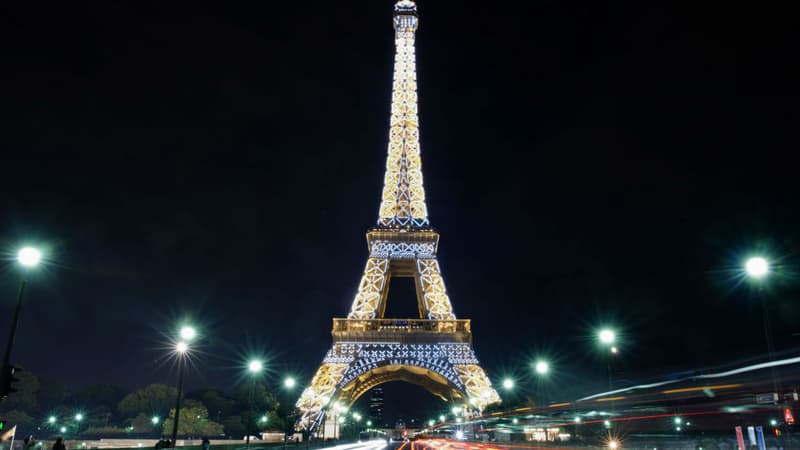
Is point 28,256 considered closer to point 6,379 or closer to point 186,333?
point 6,379

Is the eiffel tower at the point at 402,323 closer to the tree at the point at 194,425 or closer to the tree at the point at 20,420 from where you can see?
the tree at the point at 194,425

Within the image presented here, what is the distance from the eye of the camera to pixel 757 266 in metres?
16.2

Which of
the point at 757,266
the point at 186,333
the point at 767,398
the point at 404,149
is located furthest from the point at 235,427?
the point at 757,266

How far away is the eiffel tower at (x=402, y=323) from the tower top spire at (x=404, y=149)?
0.39 feet

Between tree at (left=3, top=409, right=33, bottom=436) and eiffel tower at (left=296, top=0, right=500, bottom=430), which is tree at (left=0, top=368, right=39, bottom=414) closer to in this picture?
tree at (left=3, top=409, right=33, bottom=436)

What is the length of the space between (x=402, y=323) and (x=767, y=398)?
40428 mm

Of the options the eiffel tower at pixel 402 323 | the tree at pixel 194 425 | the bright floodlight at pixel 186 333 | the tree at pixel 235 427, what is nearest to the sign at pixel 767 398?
the bright floodlight at pixel 186 333

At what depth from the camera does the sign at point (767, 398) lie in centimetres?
1739

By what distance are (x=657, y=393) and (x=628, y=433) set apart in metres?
15.8

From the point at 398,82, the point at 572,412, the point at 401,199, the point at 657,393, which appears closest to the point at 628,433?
the point at 572,412

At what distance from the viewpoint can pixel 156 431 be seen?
7844cm

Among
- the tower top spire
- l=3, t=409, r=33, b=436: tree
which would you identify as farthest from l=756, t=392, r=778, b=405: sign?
l=3, t=409, r=33, b=436: tree

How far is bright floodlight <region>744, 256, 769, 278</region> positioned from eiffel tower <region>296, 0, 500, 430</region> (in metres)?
37.3

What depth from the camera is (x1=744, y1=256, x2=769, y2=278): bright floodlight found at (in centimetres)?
1598
